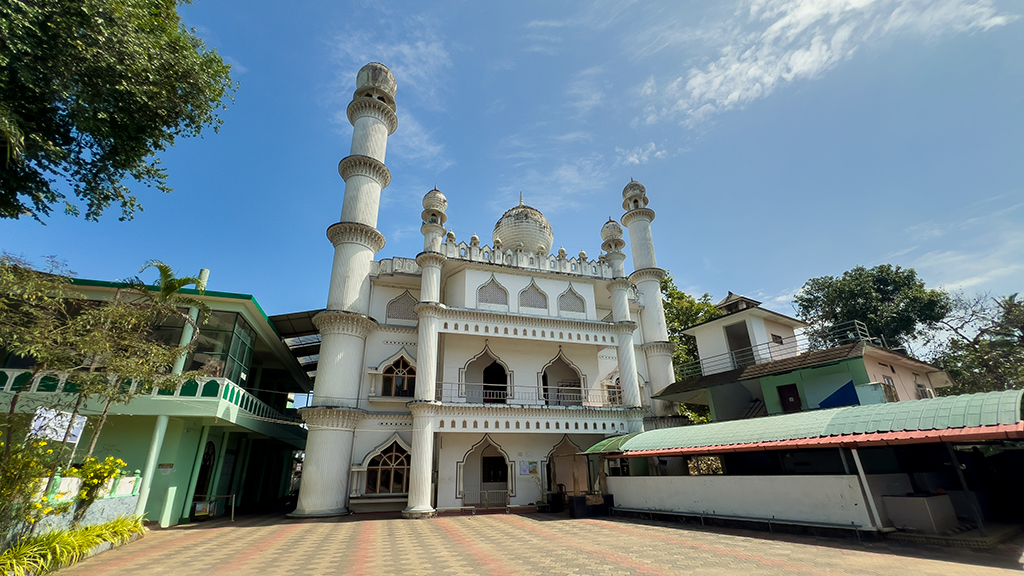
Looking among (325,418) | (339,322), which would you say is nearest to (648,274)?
(339,322)

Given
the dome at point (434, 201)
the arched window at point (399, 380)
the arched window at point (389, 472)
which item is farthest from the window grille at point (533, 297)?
the arched window at point (389, 472)

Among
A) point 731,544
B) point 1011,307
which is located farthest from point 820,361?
point 1011,307

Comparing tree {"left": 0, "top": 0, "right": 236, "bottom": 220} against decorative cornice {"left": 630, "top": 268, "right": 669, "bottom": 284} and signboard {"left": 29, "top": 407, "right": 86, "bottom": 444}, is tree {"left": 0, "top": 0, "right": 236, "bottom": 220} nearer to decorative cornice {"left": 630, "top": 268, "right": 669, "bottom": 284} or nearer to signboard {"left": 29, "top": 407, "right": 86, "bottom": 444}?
signboard {"left": 29, "top": 407, "right": 86, "bottom": 444}

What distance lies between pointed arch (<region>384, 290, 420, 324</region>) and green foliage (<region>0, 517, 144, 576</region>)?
1060 cm

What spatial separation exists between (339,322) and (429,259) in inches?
158

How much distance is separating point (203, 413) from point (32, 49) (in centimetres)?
944

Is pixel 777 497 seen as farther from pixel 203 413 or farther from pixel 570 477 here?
pixel 203 413

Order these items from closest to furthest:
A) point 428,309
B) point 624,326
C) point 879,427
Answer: point 879,427
point 428,309
point 624,326

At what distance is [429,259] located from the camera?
17.3 metres

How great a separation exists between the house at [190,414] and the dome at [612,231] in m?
15.0

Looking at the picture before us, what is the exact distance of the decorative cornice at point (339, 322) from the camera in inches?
642

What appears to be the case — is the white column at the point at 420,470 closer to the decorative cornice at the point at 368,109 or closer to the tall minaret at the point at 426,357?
the tall minaret at the point at 426,357

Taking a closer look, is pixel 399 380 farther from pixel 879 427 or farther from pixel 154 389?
pixel 879 427

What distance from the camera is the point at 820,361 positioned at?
14.2 m
